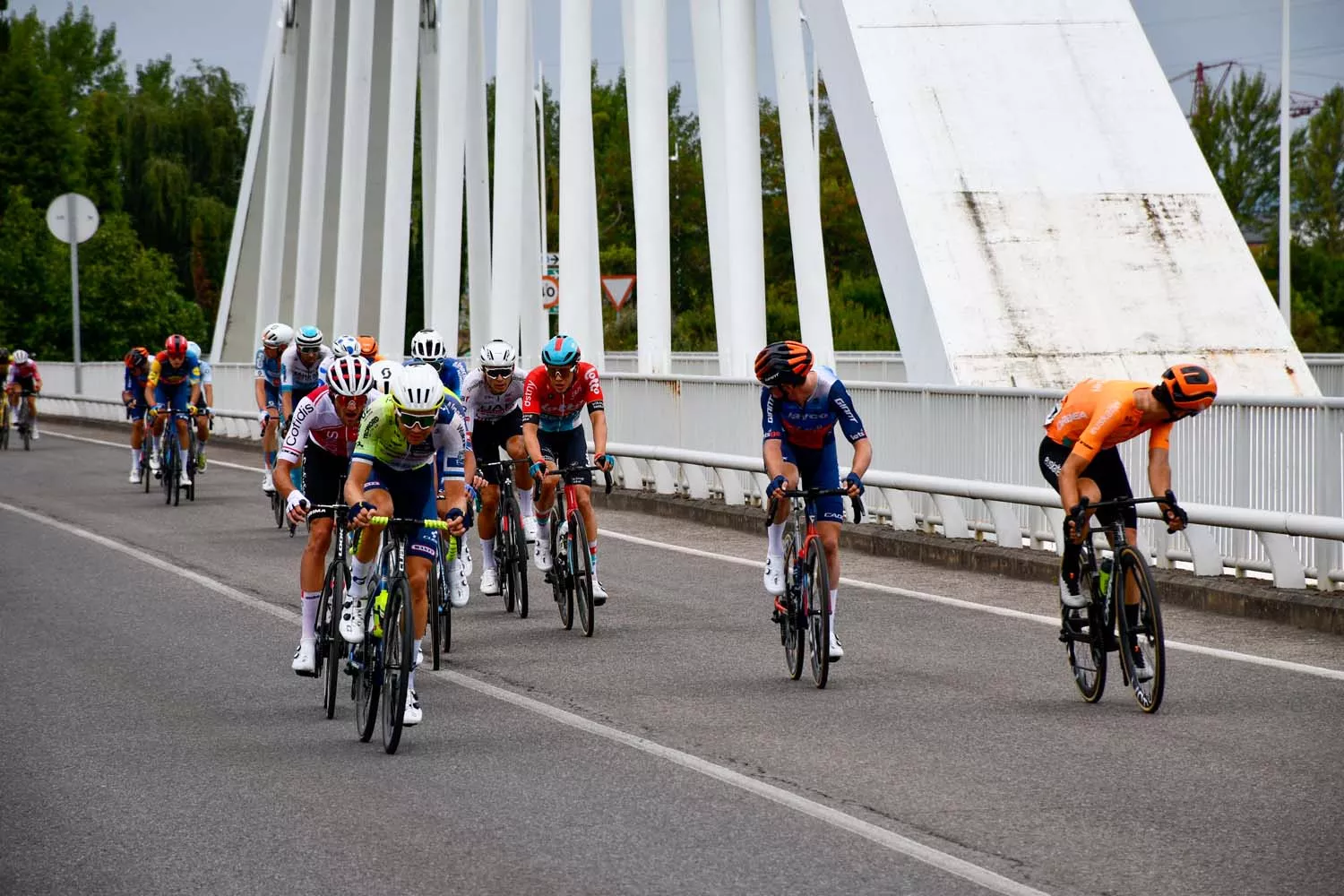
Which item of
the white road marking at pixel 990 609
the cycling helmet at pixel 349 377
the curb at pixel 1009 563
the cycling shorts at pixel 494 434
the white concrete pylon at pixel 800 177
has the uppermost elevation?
the white concrete pylon at pixel 800 177

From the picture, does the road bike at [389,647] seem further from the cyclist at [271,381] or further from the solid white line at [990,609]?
the cyclist at [271,381]

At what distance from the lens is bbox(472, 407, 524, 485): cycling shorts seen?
43.5 ft

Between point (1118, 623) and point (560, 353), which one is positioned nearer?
point (1118, 623)

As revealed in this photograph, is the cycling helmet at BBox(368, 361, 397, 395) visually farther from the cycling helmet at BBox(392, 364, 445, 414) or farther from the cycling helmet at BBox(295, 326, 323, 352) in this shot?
the cycling helmet at BBox(295, 326, 323, 352)

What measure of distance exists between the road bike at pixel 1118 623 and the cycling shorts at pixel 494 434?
15.6 feet

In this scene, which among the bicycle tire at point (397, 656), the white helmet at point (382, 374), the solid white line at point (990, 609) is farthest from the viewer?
the solid white line at point (990, 609)

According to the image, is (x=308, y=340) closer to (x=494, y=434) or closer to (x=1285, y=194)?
(x=494, y=434)

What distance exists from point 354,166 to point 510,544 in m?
22.2

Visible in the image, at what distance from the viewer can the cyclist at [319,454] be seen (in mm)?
9320

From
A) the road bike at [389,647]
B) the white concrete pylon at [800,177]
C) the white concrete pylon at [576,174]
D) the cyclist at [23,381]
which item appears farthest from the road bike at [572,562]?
the cyclist at [23,381]

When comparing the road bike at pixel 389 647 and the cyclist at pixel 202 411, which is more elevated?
the cyclist at pixel 202 411

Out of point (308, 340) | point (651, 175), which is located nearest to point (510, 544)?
point (308, 340)

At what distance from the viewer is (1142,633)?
8.95 metres

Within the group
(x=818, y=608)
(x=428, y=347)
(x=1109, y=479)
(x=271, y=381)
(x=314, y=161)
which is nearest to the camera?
(x=1109, y=479)
